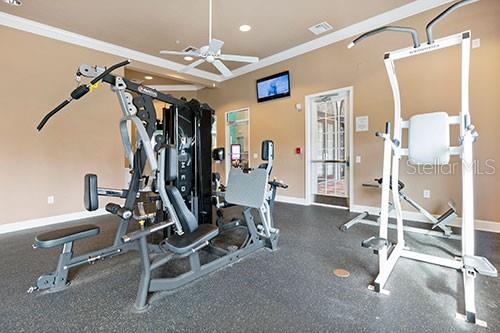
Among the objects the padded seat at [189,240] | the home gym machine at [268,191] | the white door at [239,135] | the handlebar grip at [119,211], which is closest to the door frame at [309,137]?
the white door at [239,135]

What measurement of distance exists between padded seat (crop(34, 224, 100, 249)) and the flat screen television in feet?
15.1

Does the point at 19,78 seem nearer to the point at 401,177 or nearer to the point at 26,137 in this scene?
the point at 26,137

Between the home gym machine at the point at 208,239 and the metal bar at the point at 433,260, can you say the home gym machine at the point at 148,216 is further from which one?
the metal bar at the point at 433,260

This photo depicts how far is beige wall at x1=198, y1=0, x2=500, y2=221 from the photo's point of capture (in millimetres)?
3264

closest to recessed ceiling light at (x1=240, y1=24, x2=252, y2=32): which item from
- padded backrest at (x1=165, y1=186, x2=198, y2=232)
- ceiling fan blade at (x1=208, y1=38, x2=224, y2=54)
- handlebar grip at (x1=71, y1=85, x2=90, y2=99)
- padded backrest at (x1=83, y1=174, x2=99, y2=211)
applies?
ceiling fan blade at (x1=208, y1=38, x2=224, y2=54)

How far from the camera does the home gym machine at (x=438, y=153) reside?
1.70 meters

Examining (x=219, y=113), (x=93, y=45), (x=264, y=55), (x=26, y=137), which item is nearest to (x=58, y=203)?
(x=26, y=137)

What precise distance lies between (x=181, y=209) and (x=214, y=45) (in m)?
2.14

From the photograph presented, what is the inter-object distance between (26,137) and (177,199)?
3.55 metres

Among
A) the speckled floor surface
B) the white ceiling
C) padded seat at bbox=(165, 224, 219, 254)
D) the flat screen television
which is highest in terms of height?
the white ceiling

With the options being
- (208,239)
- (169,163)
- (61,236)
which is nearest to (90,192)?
(61,236)

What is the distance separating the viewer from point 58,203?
13.6 feet

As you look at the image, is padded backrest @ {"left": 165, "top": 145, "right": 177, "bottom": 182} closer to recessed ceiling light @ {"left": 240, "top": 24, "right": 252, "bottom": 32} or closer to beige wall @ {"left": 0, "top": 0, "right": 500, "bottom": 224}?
recessed ceiling light @ {"left": 240, "top": 24, "right": 252, "bottom": 32}

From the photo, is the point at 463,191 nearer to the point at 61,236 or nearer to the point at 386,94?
the point at 386,94
